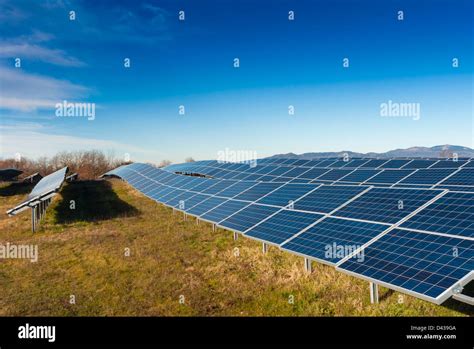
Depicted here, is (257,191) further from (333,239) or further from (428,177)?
(428,177)

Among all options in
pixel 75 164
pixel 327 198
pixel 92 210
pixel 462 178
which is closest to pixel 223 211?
pixel 327 198

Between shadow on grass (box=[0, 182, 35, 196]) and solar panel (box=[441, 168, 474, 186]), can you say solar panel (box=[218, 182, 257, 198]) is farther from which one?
shadow on grass (box=[0, 182, 35, 196])

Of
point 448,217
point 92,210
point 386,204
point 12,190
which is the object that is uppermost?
point 386,204

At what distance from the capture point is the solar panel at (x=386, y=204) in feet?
37.9

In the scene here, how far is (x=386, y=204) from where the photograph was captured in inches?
488

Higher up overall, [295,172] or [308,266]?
[295,172]

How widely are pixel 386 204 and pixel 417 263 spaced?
4.28 metres

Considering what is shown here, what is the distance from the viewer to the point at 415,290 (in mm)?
7406

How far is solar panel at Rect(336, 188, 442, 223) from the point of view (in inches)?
455

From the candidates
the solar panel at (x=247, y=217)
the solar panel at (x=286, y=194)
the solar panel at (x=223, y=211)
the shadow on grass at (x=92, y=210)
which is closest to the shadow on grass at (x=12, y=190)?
the shadow on grass at (x=92, y=210)

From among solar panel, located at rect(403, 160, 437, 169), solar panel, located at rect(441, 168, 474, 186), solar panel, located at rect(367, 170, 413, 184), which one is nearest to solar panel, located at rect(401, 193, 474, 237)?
solar panel, located at rect(441, 168, 474, 186)

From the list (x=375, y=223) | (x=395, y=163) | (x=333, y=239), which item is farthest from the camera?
(x=395, y=163)
